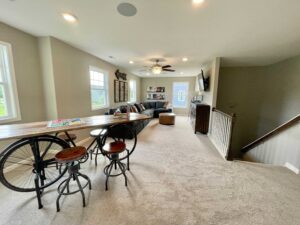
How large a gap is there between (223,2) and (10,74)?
3452 mm

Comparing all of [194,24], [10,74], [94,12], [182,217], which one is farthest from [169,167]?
[10,74]

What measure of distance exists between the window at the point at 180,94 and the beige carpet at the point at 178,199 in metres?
5.93

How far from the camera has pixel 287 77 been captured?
3910 mm

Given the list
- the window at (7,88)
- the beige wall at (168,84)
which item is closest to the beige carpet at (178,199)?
the window at (7,88)

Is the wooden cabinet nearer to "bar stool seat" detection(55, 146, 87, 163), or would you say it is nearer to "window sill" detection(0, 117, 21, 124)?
"bar stool seat" detection(55, 146, 87, 163)

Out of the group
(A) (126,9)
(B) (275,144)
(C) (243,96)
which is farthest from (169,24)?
(C) (243,96)

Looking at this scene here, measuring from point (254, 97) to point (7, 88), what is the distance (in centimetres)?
734

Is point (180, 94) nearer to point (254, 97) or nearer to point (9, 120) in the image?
point (254, 97)

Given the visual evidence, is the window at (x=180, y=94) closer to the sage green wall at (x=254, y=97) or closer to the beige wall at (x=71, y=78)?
the sage green wall at (x=254, y=97)

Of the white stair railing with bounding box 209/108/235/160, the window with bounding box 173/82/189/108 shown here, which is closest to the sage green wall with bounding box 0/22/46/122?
the white stair railing with bounding box 209/108/235/160

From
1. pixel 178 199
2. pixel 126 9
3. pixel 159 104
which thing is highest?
pixel 126 9

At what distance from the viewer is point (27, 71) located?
248 centimetres

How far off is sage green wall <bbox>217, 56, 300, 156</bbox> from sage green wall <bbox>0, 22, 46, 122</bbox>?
5992 mm

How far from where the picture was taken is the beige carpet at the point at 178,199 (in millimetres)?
1410
